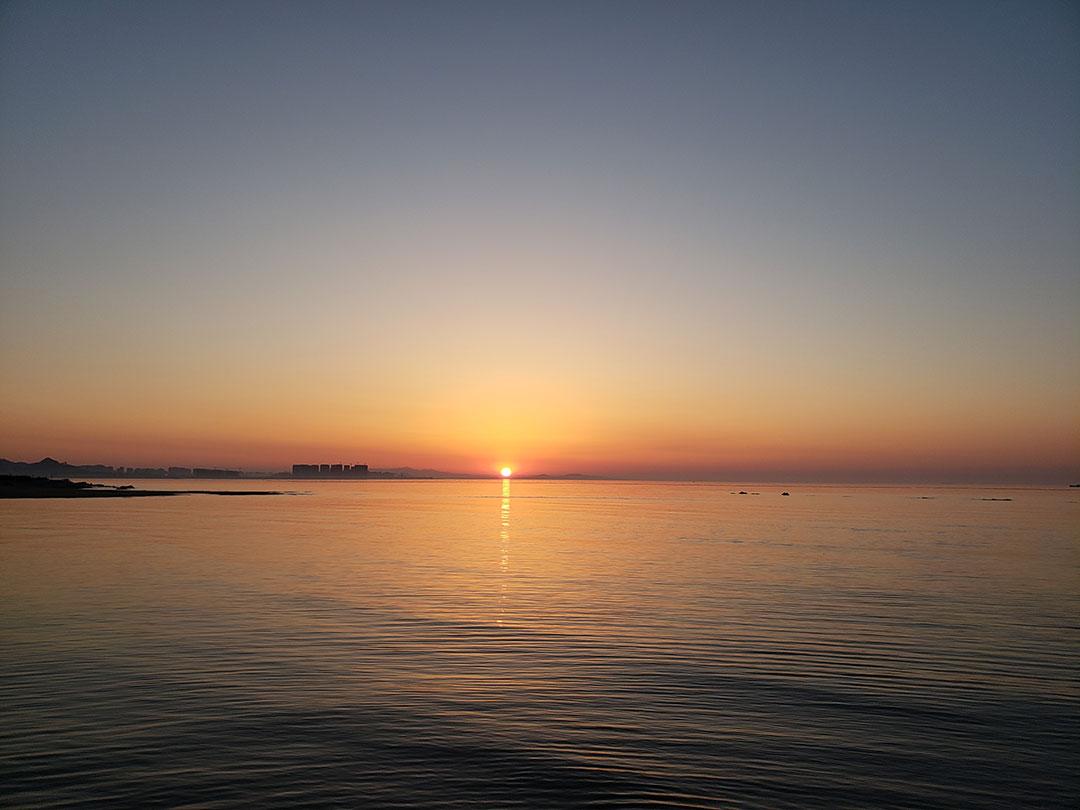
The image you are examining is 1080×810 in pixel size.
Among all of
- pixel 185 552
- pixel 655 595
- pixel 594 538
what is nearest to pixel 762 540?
pixel 594 538

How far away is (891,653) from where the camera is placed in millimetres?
29422

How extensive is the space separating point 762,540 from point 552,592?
43336 mm

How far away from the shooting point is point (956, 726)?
20.7 metres

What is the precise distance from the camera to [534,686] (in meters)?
24.0

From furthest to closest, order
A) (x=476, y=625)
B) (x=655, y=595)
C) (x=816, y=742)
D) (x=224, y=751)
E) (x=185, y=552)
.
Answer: (x=185, y=552) → (x=655, y=595) → (x=476, y=625) → (x=816, y=742) → (x=224, y=751)

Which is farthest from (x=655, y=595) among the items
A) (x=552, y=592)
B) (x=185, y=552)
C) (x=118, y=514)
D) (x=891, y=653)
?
(x=118, y=514)

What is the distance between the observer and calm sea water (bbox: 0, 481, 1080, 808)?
16375 mm

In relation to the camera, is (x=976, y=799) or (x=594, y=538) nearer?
(x=976, y=799)

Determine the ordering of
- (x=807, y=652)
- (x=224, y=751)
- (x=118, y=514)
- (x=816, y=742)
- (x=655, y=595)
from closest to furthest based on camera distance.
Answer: (x=224, y=751) → (x=816, y=742) → (x=807, y=652) → (x=655, y=595) → (x=118, y=514)

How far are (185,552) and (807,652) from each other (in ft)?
165

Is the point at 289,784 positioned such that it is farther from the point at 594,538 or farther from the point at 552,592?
the point at 594,538

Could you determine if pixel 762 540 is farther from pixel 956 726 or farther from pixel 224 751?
pixel 224 751

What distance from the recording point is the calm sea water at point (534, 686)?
16.4 metres

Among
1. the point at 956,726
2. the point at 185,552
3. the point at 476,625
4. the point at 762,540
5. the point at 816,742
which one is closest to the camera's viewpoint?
the point at 816,742
